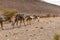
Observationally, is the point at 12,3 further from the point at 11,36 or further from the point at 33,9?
the point at 11,36

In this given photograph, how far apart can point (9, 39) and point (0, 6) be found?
40620 millimetres

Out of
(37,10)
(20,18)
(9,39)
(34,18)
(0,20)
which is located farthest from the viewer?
(37,10)

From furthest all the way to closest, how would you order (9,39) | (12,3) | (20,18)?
1. (12,3)
2. (20,18)
3. (9,39)

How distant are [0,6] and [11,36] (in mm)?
39720

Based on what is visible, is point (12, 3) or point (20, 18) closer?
point (20, 18)

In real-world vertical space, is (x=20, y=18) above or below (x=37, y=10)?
above

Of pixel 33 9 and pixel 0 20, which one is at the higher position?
pixel 0 20

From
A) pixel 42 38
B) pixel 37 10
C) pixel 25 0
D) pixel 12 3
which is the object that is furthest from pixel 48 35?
pixel 25 0

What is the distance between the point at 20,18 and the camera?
23.5 meters

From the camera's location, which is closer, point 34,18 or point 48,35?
point 48,35

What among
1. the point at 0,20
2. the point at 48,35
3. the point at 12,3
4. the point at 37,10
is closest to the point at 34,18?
the point at 0,20

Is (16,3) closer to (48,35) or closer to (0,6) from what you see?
(0,6)

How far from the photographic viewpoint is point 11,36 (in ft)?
57.7

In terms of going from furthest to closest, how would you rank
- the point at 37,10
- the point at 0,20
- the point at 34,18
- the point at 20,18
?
the point at 37,10 → the point at 34,18 → the point at 20,18 → the point at 0,20
